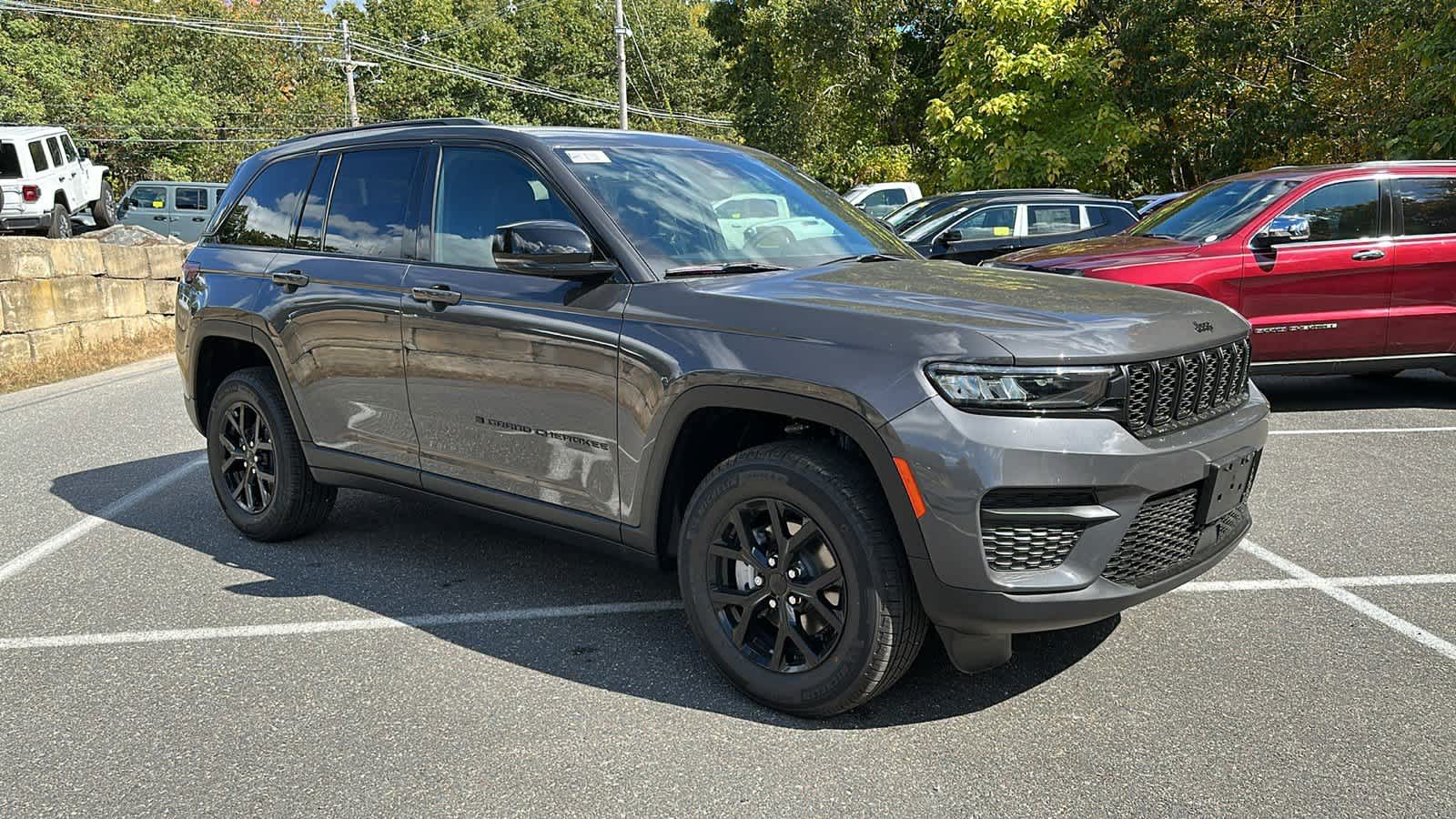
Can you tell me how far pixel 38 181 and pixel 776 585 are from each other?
996 inches

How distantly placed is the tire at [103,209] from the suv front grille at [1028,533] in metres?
28.3

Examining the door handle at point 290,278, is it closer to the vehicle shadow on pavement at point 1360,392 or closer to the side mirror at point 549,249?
the side mirror at point 549,249

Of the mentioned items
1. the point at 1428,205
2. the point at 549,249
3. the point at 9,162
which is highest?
the point at 9,162

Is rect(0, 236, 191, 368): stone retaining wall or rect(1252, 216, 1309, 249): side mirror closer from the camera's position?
rect(1252, 216, 1309, 249): side mirror

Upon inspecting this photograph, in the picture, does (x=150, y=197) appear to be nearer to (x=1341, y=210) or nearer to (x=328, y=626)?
(x=1341, y=210)

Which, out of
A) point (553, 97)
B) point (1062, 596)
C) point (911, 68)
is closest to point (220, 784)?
point (1062, 596)

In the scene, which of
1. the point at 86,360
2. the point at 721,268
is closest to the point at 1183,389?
the point at 721,268

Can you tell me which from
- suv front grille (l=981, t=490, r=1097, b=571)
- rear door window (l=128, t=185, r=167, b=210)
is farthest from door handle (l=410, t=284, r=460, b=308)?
rear door window (l=128, t=185, r=167, b=210)

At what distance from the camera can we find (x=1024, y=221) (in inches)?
530

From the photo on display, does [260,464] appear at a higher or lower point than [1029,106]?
lower

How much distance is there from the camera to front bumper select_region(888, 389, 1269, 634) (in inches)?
123

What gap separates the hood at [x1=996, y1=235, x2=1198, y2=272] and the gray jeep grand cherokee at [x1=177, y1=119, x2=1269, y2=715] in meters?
3.94

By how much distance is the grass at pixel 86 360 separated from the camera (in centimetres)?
1227

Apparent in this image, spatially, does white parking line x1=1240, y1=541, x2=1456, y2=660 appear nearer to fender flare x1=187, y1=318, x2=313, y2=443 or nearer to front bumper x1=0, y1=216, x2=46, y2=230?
fender flare x1=187, y1=318, x2=313, y2=443
